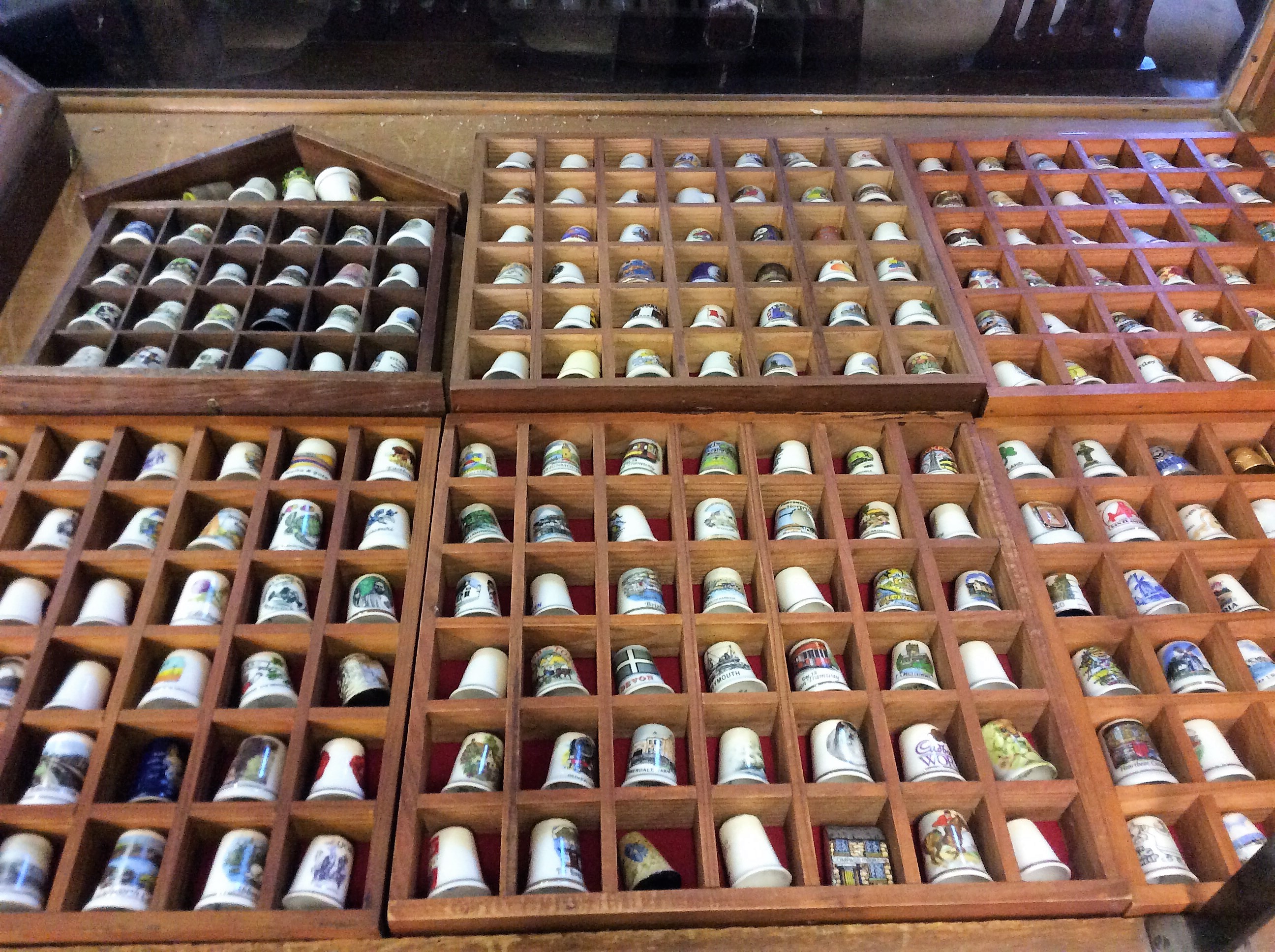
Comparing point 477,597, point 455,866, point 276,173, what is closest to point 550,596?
point 477,597

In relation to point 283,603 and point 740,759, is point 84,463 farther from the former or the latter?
point 740,759

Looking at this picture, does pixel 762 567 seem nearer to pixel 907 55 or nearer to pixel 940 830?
pixel 940 830

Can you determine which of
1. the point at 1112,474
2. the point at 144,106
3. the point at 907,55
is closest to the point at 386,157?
the point at 144,106

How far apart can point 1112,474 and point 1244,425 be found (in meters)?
0.19

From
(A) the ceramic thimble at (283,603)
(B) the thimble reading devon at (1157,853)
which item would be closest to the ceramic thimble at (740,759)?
(B) the thimble reading devon at (1157,853)

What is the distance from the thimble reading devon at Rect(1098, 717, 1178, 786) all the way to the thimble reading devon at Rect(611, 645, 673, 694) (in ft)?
1.37

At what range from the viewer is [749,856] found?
819mm

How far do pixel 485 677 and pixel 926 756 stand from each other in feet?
1.38

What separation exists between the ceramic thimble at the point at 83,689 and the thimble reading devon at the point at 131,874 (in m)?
0.14

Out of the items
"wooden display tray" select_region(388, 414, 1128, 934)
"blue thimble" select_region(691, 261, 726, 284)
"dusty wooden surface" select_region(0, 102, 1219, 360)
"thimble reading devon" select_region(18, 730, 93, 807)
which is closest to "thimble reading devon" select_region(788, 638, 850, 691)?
"wooden display tray" select_region(388, 414, 1128, 934)

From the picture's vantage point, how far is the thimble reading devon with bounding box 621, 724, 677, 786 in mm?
854

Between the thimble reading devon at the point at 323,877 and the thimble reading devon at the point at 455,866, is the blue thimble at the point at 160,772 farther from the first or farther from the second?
the thimble reading devon at the point at 455,866

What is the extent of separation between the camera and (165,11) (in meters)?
1.68

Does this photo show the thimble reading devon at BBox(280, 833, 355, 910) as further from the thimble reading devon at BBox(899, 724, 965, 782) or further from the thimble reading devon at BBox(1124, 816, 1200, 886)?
the thimble reading devon at BBox(1124, 816, 1200, 886)
